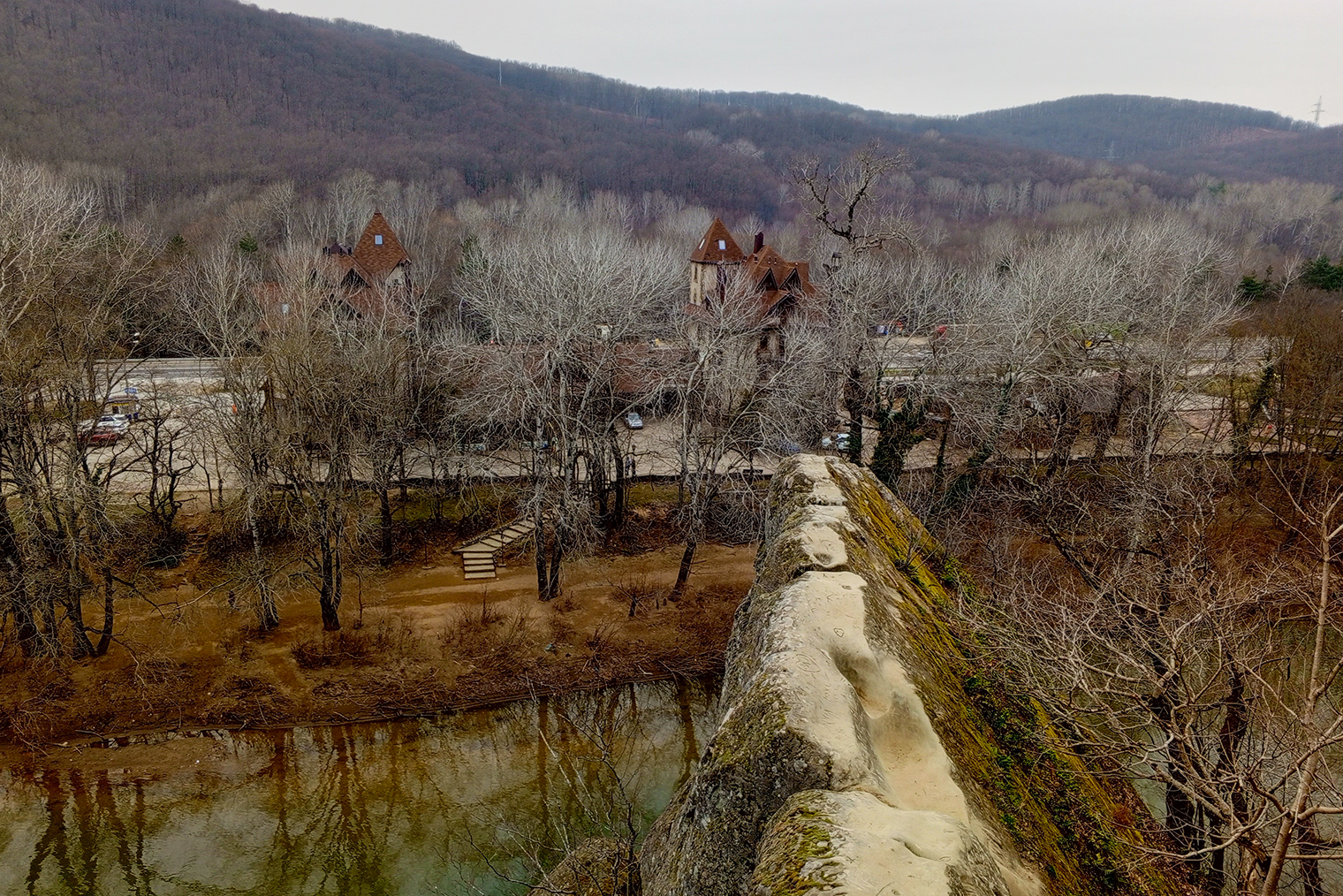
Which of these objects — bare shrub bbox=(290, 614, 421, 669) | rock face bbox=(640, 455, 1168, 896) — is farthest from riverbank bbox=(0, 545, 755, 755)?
rock face bbox=(640, 455, 1168, 896)

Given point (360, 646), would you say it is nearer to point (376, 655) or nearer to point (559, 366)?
point (376, 655)

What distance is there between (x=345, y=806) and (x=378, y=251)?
3214 centimetres

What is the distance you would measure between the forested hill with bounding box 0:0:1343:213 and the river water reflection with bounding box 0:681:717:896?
75031 mm

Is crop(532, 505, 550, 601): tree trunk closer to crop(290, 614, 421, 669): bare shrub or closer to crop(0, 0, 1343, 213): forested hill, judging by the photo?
crop(290, 614, 421, 669): bare shrub

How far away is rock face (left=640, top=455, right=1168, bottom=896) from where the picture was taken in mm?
5445

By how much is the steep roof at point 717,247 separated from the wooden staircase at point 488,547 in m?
21.3

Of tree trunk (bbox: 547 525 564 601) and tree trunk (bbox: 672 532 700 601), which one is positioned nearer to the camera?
tree trunk (bbox: 672 532 700 601)

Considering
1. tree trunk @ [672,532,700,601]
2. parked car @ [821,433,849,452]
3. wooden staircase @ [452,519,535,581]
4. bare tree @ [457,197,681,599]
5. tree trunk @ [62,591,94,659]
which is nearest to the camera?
tree trunk @ [62,591,94,659]

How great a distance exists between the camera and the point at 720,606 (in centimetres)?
2258

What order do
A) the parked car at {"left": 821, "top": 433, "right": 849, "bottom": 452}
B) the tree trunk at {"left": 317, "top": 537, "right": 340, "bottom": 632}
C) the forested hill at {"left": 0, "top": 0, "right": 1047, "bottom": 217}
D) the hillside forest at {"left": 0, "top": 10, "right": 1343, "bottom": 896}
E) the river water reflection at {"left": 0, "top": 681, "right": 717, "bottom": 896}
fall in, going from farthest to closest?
the forested hill at {"left": 0, "top": 0, "right": 1047, "bottom": 217}
the parked car at {"left": 821, "top": 433, "right": 849, "bottom": 452}
the tree trunk at {"left": 317, "top": 537, "right": 340, "bottom": 632}
the river water reflection at {"left": 0, "top": 681, "right": 717, "bottom": 896}
the hillside forest at {"left": 0, "top": 10, "right": 1343, "bottom": 896}

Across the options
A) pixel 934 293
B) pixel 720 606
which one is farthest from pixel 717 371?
pixel 934 293

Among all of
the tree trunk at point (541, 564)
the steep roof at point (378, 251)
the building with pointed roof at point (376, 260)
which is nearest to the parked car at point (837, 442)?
the tree trunk at point (541, 564)

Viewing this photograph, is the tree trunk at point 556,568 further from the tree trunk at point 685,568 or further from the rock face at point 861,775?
the rock face at point 861,775

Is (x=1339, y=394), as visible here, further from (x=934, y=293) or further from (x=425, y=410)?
(x=425, y=410)
